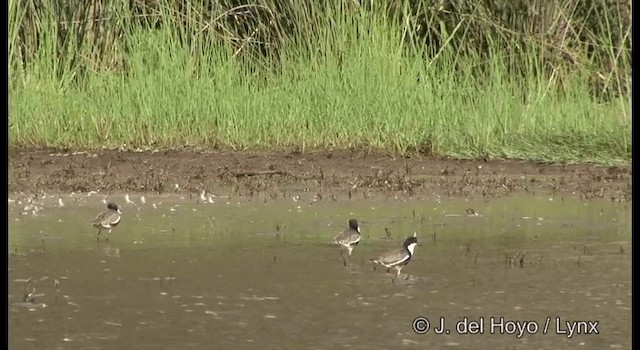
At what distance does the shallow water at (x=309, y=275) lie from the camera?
5.06m

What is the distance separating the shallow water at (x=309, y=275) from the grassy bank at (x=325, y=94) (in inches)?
66.4

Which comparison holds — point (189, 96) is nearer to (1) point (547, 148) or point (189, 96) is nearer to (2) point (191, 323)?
(1) point (547, 148)

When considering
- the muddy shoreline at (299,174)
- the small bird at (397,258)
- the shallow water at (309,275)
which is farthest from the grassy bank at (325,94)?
the small bird at (397,258)

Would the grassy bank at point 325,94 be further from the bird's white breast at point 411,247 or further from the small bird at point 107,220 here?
the bird's white breast at point 411,247

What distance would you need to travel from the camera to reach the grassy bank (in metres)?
9.88

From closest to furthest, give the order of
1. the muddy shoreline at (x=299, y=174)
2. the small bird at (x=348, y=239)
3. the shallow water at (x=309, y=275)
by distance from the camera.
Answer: the shallow water at (x=309, y=275), the small bird at (x=348, y=239), the muddy shoreline at (x=299, y=174)

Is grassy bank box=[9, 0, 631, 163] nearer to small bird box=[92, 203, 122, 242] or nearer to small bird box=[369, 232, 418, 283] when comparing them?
small bird box=[92, 203, 122, 242]

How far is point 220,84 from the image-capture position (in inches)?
417

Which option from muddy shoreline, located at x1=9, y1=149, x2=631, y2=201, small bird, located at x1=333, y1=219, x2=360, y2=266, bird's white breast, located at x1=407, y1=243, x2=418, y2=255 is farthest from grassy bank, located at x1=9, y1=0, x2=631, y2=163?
bird's white breast, located at x1=407, y1=243, x2=418, y2=255

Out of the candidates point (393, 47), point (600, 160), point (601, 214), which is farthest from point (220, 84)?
point (601, 214)

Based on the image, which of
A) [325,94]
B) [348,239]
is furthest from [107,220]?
[325,94]

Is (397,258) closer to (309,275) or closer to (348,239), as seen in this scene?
(309,275)

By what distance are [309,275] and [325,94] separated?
4369mm

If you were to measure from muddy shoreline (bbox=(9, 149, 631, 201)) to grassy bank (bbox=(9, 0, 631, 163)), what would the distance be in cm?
23
